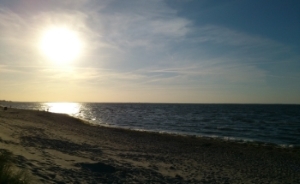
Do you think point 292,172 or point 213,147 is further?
point 213,147

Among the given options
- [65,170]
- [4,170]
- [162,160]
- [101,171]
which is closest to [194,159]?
[162,160]

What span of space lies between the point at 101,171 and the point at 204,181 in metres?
4.81

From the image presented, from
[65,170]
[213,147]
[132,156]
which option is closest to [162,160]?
[132,156]

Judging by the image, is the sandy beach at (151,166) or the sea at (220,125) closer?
the sandy beach at (151,166)

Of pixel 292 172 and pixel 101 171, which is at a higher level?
pixel 101 171

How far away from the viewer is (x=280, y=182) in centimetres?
1380

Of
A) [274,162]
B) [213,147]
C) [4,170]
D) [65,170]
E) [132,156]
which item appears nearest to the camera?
[4,170]

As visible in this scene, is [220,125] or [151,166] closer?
[151,166]

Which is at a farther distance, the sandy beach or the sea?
the sea

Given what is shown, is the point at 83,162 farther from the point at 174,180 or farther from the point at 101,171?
the point at 174,180

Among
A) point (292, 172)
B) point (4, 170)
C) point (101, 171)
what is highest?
point (4, 170)

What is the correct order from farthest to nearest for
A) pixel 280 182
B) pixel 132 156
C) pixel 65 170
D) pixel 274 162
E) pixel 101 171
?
pixel 274 162 < pixel 132 156 < pixel 280 182 < pixel 101 171 < pixel 65 170

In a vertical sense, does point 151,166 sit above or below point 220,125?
above

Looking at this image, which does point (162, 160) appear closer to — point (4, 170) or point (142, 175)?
point (142, 175)
